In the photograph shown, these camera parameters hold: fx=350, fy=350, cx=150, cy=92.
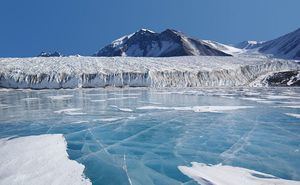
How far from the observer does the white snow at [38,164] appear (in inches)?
250

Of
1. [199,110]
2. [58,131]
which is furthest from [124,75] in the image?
[58,131]

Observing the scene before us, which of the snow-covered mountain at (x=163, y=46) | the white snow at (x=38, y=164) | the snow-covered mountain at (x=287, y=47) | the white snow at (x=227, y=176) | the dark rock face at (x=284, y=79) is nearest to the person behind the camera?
the white snow at (x=227, y=176)

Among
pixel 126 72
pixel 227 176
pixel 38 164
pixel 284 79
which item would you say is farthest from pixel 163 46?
pixel 227 176

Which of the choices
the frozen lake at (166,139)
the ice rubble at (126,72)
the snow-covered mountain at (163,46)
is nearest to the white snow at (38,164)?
the frozen lake at (166,139)

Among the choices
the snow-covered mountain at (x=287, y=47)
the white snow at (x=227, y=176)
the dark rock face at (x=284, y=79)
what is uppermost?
the snow-covered mountain at (x=287, y=47)

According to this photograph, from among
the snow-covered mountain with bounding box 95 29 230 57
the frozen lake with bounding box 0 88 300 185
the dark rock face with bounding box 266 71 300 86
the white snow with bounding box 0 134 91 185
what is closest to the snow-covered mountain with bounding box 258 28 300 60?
the snow-covered mountain with bounding box 95 29 230 57

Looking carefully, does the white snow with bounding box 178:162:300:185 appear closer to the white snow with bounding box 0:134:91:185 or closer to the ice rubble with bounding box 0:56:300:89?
the white snow with bounding box 0:134:91:185

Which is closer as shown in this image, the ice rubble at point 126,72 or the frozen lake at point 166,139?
the frozen lake at point 166,139

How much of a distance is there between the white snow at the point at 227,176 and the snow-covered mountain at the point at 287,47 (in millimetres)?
113910

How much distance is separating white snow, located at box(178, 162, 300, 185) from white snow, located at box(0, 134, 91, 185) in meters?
2.01

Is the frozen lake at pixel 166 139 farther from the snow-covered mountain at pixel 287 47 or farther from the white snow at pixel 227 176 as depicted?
the snow-covered mountain at pixel 287 47

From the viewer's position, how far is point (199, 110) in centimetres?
1638

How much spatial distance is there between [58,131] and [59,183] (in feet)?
17.8

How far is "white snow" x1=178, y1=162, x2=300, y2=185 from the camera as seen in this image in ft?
20.0
